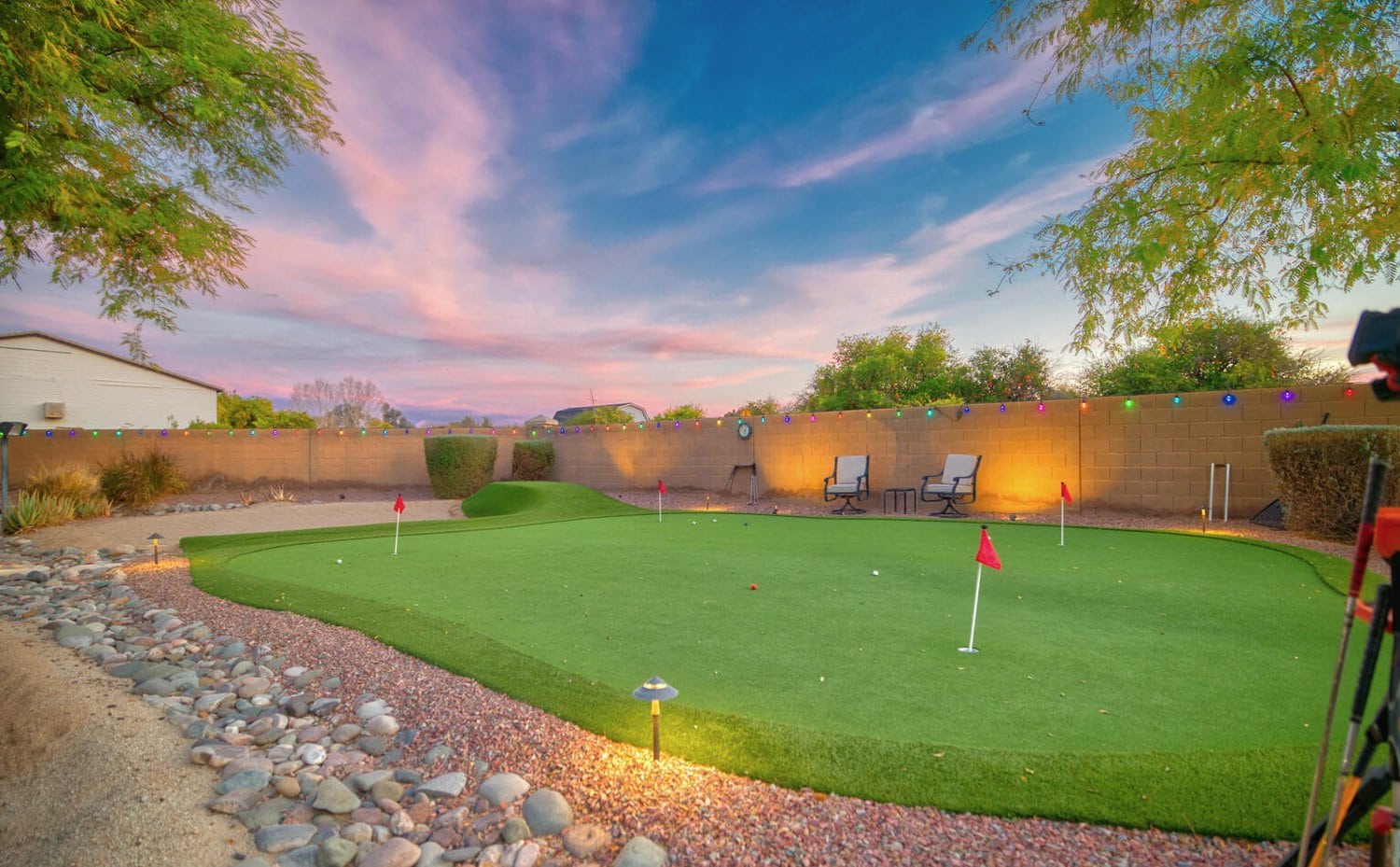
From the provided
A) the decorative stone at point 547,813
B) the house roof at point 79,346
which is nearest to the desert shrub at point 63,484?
A: the house roof at point 79,346

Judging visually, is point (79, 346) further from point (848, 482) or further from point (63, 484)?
point (848, 482)

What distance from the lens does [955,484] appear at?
10.1 meters

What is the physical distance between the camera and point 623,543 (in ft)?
23.9

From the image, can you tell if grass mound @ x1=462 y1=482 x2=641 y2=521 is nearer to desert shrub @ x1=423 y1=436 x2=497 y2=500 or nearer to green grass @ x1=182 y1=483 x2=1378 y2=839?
desert shrub @ x1=423 y1=436 x2=497 y2=500

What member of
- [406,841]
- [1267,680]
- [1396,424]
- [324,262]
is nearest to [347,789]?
[406,841]

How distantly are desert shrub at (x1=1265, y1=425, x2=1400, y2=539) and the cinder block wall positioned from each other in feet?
2.93

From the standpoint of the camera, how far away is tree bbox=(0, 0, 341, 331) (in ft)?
12.5

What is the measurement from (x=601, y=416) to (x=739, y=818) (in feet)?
92.3

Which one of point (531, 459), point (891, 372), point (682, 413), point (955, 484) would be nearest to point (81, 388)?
point (531, 459)

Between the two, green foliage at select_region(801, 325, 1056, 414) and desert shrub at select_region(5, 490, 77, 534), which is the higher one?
green foliage at select_region(801, 325, 1056, 414)

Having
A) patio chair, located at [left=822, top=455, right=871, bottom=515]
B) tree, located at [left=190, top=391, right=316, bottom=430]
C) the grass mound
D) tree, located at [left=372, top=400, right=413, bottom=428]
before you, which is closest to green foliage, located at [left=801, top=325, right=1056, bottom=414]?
patio chair, located at [left=822, top=455, right=871, bottom=515]

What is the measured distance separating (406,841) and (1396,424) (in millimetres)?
10307

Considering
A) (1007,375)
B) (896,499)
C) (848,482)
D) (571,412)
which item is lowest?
(896,499)

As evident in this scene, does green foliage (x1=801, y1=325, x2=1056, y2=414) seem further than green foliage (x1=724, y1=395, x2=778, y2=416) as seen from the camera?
No
